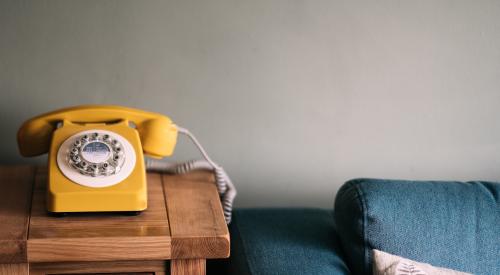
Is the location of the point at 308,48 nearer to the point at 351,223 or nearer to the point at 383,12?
the point at 383,12

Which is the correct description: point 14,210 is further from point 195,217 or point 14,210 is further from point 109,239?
point 195,217

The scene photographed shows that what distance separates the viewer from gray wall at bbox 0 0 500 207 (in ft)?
5.95

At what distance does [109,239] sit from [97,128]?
28 centimetres

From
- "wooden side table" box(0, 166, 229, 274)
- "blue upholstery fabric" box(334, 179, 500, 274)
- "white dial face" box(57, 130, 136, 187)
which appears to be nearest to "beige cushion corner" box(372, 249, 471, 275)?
"blue upholstery fabric" box(334, 179, 500, 274)

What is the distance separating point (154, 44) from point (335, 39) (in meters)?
0.45

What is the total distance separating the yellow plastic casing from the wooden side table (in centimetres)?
4

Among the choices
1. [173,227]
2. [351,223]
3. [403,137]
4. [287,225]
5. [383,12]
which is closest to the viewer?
[173,227]

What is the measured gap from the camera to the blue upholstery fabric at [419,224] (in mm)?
1602

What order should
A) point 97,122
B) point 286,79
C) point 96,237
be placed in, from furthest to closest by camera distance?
1. point 286,79
2. point 97,122
3. point 96,237

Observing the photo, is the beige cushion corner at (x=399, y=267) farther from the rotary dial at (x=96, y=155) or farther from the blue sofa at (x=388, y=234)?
the rotary dial at (x=96, y=155)

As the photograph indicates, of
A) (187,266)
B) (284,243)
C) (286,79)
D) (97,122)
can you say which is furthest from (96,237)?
(286,79)

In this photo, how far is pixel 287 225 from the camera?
68.6 inches

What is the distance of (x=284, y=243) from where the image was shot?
1656mm

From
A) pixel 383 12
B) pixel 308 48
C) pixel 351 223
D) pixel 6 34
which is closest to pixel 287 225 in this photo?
pixel 351 223
